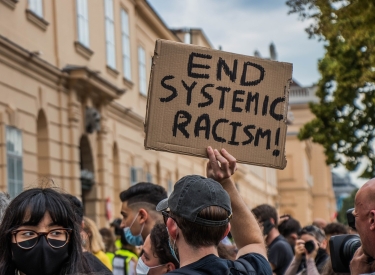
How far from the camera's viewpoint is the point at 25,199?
13.9ft

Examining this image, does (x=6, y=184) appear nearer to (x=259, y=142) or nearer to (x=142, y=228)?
(x=142, y=228)

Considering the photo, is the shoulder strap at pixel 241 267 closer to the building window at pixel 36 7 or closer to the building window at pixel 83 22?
the building window at pixel 36 7

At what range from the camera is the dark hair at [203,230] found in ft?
12.3

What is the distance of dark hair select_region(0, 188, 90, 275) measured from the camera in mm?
4168

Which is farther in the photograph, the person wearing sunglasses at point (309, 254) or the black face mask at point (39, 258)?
the person wearing sunglasses at point (309, 254)

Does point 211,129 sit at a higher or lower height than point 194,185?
higher

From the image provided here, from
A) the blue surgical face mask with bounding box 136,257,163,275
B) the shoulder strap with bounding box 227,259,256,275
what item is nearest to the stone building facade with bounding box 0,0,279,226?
the blue surgical face mask with bounding box 136,257,163,275

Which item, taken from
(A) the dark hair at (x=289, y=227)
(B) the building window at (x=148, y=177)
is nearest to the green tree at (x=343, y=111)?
(B) the building window at (x=148, y=177)

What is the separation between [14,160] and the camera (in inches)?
688

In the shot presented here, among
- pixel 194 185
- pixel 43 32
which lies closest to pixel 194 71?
pixel 194 185

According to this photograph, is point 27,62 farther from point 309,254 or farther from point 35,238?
point 35,238

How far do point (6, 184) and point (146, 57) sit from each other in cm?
1549

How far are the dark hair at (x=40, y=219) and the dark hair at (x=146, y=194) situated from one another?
3.09m

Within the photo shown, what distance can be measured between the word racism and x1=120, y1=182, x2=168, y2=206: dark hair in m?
2.78
